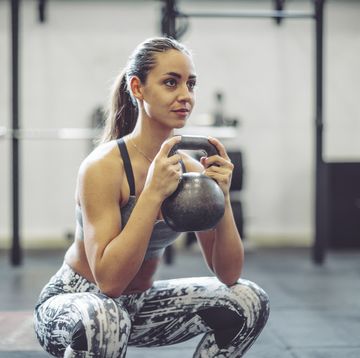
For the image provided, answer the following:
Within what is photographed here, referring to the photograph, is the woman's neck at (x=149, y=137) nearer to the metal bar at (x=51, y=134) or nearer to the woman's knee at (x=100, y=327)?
the woman's knee at (x=100, y=327)

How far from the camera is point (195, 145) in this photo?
5.28 ft

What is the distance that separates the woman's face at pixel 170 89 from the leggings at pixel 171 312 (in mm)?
470

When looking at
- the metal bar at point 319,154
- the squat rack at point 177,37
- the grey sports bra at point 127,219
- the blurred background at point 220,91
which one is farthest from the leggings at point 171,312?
the blurred background at point 220,91

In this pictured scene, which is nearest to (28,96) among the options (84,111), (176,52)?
(84,111)

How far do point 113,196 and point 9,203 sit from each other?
4252mm

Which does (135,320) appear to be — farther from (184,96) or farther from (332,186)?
(332,186)

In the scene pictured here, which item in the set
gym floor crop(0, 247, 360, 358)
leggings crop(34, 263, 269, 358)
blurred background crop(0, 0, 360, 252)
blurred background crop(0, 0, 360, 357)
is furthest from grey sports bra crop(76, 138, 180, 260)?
blurred background crop(0, 0, 360, 252)

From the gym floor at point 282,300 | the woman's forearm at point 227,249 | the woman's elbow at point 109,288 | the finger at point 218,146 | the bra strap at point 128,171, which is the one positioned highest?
the finger at point 218,146

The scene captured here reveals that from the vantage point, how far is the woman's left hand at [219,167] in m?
1.62

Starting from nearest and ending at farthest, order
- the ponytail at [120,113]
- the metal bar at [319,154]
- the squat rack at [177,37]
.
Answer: the ponytail at [120,113]
the squat rack at [177,37]
the metal bar at [319,154]

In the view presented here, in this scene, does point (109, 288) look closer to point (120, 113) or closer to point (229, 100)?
point (120, 113)

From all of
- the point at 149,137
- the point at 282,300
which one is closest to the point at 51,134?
the point at 282,300

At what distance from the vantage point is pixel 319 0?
14.9ft

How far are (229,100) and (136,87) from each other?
4.19 metres
